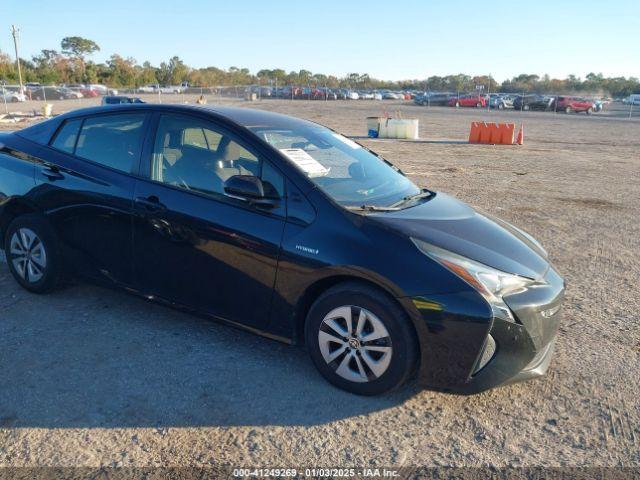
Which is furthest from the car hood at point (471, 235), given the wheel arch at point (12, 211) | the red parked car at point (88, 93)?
the red parked car at point (88, 93)

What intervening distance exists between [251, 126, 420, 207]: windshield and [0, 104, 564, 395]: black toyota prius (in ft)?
0.06

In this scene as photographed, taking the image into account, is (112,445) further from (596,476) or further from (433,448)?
(596,476)

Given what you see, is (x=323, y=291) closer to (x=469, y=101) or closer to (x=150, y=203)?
(x=150, y=203)

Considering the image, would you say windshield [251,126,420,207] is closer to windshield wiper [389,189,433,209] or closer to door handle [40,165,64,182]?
windshield wiper [389,189,433,209]

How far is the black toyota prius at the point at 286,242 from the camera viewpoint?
308 centimetres

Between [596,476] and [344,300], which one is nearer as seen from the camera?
[596,476]

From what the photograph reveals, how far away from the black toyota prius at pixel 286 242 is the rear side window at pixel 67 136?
2 centimetres

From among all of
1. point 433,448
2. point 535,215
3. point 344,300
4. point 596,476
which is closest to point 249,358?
point 344,300

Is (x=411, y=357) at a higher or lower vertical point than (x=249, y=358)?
higher

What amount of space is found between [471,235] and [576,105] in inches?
2018

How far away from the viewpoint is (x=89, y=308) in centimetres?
448

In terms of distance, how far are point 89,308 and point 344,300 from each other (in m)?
2.41

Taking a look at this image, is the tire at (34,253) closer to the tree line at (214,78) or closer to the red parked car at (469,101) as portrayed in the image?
the red parked car at (469,101)

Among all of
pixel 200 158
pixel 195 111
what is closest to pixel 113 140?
pixel 195 111
